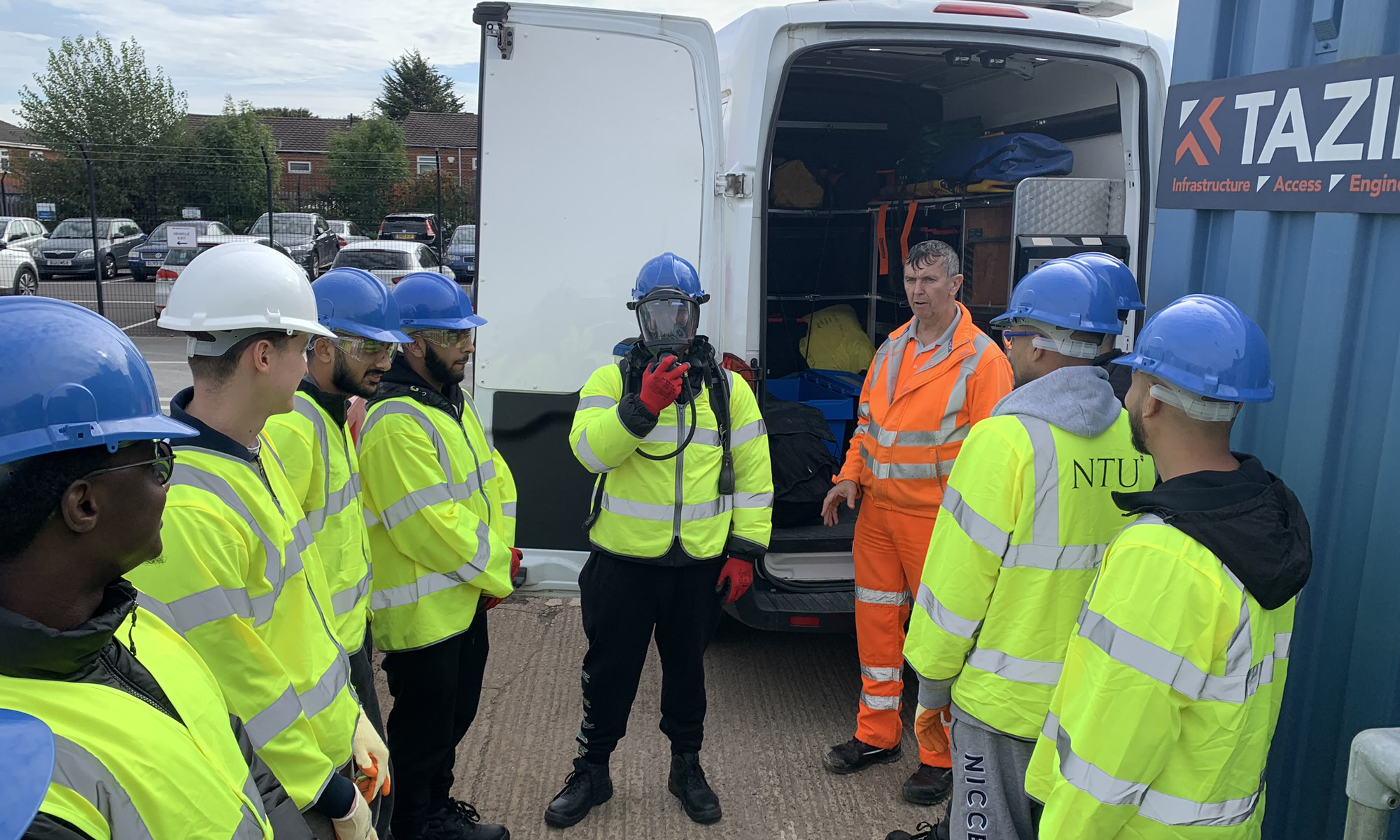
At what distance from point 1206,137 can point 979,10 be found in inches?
56.3

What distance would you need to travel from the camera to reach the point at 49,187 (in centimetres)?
2777

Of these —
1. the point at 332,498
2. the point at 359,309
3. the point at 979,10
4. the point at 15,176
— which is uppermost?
the point at 15,176

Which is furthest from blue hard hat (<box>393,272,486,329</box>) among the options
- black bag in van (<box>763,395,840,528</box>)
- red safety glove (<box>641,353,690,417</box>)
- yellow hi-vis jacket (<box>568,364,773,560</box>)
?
black bag in van (<box>763,395,840,528</box>)

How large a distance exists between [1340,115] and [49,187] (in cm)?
3347

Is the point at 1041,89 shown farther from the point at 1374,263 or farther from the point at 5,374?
the point at 5,374

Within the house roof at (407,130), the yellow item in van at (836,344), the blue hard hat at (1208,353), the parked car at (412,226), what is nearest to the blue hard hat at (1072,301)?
the blue hard hat at (1208,353)

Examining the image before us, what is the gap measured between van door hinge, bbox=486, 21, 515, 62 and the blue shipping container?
225 cm

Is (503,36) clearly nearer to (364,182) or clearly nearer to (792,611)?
(792,611)

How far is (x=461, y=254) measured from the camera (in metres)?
19.3

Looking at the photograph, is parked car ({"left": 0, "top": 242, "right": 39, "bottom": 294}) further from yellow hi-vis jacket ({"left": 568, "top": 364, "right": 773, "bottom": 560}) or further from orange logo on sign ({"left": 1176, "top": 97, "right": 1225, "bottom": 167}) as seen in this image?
orange logo on sign ({"left": 1176, "top": 97, "right": 1225, "bottom": 167})

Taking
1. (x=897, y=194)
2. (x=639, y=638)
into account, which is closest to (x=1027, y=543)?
(x=639, y=638)

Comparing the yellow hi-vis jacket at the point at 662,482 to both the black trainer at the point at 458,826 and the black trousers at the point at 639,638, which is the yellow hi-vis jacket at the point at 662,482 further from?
the black trainer at the point at 458,826

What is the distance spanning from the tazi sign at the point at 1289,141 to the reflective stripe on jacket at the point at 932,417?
94 centimetres

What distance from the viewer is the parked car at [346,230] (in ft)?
77.2
